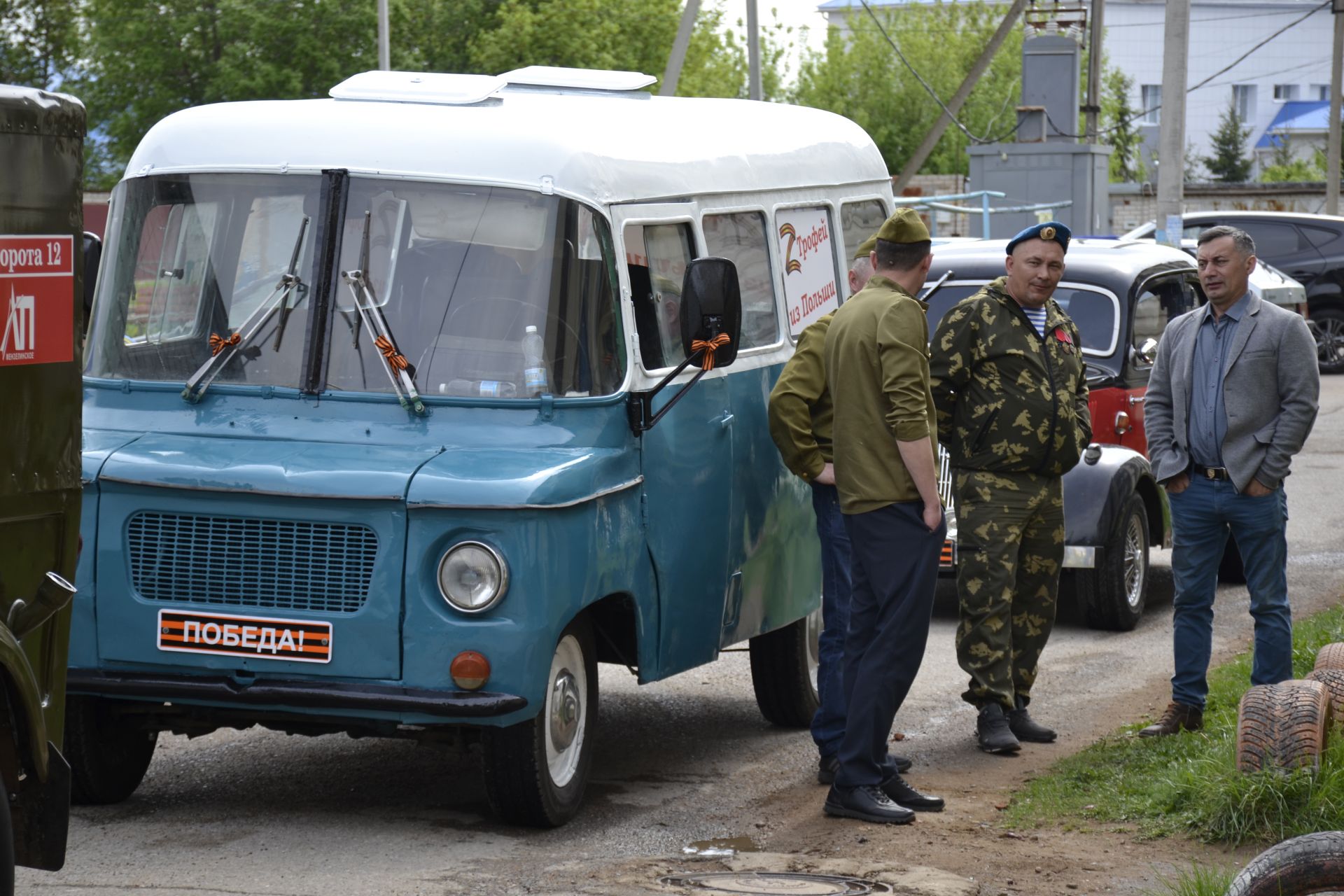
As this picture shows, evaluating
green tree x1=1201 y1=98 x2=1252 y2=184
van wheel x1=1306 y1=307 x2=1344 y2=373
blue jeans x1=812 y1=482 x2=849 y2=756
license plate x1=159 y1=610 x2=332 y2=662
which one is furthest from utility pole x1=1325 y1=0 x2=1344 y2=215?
license plate x1=159 y1=610 x2=332 y2=662

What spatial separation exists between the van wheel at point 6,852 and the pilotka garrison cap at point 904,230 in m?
3.47

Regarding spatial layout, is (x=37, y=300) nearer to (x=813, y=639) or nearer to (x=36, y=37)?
(x=813, y=639)

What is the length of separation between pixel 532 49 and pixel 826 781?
116ft

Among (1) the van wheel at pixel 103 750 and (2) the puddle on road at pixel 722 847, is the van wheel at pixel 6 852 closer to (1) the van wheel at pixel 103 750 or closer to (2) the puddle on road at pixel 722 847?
(1) the van wheel at pixel 103 750

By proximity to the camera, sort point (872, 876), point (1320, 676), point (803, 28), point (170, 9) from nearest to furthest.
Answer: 1. point (872, 876)
2. point (1320, 676)
3. point (170, 9)
4. point (803, 28)

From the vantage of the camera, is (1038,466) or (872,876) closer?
(872,876)

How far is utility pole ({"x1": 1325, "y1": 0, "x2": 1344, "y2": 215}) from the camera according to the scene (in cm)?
3678

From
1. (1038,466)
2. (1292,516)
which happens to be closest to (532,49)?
(1292,516)

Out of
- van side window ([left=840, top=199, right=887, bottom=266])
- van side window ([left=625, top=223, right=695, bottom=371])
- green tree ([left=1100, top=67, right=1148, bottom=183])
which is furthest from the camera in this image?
green tree ([left=1100, top=67, right=1148, bottom=183])

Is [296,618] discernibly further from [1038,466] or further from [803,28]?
[803,28]

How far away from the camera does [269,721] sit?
19.7 feet

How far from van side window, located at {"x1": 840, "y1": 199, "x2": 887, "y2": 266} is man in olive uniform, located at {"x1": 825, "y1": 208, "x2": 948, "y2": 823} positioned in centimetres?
203

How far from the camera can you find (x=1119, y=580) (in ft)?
33.0

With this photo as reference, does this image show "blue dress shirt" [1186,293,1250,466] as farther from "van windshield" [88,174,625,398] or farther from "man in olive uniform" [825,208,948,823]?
"van windshield" [88,174,625,398]
